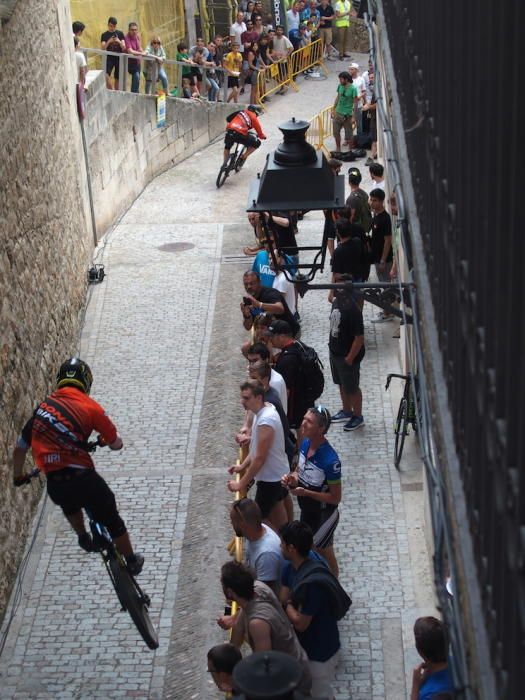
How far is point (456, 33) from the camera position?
4.68m

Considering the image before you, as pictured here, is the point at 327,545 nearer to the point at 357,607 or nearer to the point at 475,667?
the point at 357,607

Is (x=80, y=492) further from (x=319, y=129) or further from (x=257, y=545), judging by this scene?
(x=319, y=129)

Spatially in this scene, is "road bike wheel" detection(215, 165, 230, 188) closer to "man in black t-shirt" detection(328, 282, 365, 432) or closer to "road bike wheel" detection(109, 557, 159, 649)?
"man in black t-shirt" detection(328, 282, 365, 432)

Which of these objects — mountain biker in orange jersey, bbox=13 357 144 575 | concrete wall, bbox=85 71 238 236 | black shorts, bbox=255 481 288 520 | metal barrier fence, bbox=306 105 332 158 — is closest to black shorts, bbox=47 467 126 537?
mountain biker in orange jersey, bbox=13 357 144 575

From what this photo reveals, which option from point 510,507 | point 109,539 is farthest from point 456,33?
point 109,539

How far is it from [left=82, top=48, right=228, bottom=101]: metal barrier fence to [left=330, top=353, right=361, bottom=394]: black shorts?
368 inches

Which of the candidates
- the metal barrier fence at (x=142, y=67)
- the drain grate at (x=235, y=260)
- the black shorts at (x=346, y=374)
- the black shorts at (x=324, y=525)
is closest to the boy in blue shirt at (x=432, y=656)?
the black shorts at (x=324, y=525)

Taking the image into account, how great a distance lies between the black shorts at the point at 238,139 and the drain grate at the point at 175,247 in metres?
3.22

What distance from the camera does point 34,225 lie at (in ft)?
40.3

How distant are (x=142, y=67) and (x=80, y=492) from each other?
620 inches

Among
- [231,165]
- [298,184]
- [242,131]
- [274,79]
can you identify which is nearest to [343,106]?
[242,131]

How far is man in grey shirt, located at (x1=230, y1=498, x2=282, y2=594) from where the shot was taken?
7.70 meters

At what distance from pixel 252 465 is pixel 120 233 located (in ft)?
32.4

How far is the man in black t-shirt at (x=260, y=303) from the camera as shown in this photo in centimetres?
1150
